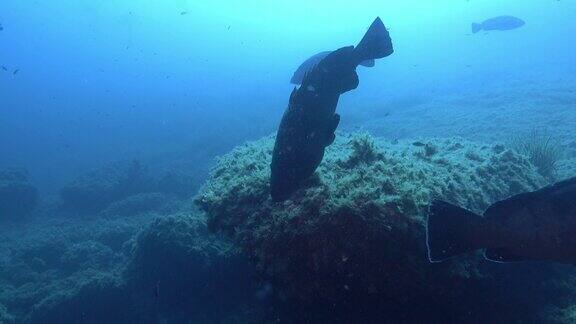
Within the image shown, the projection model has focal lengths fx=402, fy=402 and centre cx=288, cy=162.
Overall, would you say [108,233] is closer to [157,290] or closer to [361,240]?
[157,290]

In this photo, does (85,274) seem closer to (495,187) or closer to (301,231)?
(301,231)

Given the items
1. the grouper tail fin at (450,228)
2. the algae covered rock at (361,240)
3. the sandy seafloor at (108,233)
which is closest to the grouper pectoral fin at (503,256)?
the grouper tail fin at (450,228)

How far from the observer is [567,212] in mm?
3740

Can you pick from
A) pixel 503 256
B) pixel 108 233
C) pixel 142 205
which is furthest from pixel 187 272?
pixel 142 205

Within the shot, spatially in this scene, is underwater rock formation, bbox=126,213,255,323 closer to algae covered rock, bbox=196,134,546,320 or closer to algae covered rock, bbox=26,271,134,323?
algae covered rock, bbox=26,271,134,323

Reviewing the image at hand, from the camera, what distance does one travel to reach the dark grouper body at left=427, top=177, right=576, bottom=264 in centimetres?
378

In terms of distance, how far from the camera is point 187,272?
350 inches

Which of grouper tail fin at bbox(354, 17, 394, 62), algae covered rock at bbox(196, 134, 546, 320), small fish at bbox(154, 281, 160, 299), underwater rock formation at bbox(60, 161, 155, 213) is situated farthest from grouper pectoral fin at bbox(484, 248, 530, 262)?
underwater rock formation at bbox(60, 161, 155, 213)

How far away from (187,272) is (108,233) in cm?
858

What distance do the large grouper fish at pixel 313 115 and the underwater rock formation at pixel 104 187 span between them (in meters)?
18.4

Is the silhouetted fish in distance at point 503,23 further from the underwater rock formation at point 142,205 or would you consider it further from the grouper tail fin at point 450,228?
the grouper tail fin at point 450,228

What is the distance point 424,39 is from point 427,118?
188m

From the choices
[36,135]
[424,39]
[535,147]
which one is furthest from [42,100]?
[424,39]

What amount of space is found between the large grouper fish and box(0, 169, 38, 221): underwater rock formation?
20.8 metres
